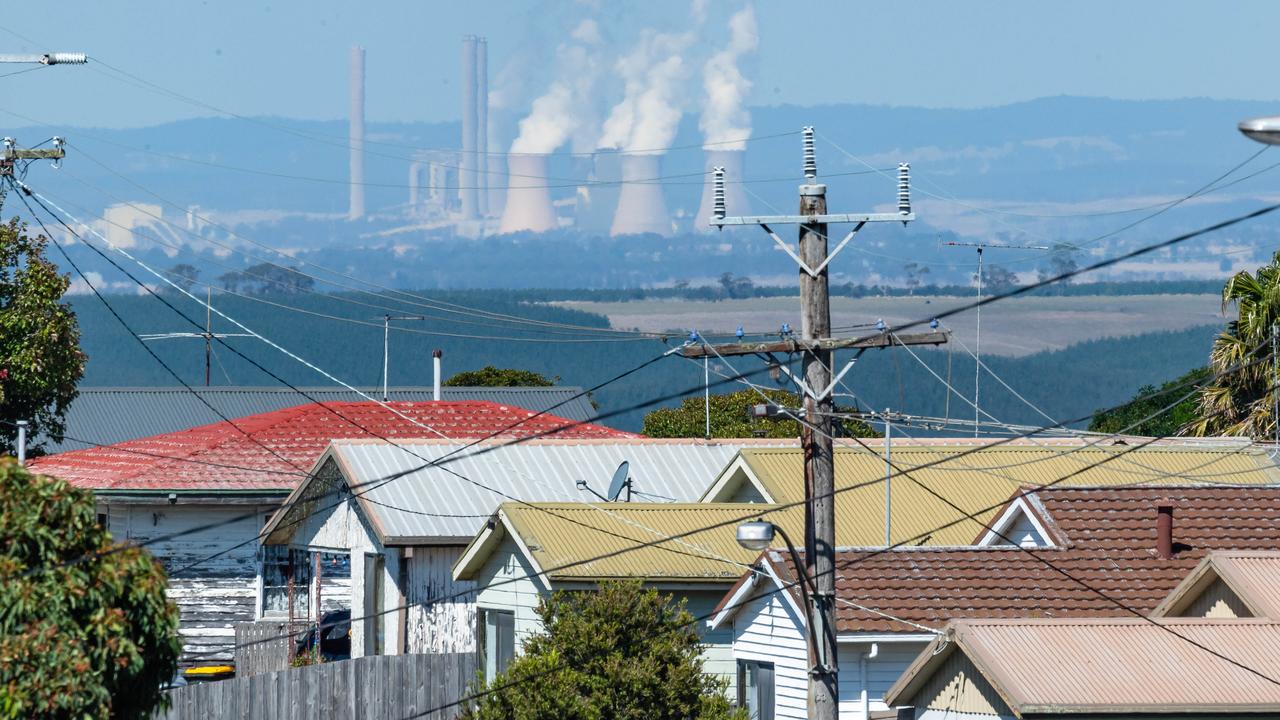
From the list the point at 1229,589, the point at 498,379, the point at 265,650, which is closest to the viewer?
the point at 1229,589

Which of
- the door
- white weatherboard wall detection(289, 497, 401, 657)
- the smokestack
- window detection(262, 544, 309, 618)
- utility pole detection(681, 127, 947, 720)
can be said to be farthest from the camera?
window detection(262, 544, 309, 618)

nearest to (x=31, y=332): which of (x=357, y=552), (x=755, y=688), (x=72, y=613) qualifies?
(x=357, y=552)

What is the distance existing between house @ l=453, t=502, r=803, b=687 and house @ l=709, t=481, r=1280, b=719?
5.58 feet

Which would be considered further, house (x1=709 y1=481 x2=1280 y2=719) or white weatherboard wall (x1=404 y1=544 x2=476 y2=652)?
white weatherboard wall (x1=404 y1=544 x2=476 y2=652)

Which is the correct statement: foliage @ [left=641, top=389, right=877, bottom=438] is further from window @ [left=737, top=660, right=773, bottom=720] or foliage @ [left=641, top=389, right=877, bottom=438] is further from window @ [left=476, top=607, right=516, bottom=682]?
window @ [left=737, top=660, right=773, bottom=720]

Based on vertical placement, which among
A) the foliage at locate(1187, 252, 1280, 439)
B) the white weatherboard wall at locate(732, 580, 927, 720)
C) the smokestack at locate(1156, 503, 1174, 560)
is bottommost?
the white weatherboard wall at locate(732, 580, 927, 720)

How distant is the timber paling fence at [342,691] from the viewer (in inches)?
1271

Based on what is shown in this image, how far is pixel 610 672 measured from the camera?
2933 centimetres

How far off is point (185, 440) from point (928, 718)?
3000 cm

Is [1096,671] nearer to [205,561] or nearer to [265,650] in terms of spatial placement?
[265,650]

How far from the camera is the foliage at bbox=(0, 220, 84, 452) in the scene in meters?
50.5

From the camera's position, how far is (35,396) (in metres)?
52.3

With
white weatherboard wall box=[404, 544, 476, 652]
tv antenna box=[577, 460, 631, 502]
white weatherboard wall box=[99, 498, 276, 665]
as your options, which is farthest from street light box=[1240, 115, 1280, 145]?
white weatherboard wall box=[99, 498, 276, 665]

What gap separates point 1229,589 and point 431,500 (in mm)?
16807
